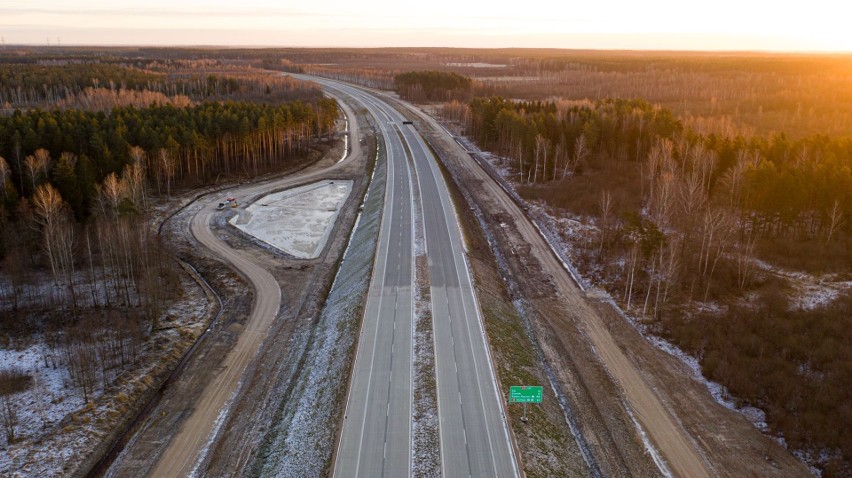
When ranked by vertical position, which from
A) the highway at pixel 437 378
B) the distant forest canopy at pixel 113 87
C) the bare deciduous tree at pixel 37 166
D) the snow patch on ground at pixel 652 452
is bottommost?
the snow patch on ground at pixel 652 452

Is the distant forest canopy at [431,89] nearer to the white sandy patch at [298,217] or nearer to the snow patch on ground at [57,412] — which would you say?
the white sandy patch at [298,217]

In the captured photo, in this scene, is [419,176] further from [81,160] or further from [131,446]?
[131,446]

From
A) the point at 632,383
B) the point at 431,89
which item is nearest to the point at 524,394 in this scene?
the point at 632,383

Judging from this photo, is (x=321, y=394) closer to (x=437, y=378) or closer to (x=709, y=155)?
(x=437, y=378)

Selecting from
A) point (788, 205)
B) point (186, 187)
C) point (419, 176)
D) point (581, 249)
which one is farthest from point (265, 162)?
point (788, 205)

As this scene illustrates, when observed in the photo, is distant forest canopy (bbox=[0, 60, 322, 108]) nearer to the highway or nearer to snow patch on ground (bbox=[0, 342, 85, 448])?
snow patch on ground (bbox=[0, 342, 85, 448])

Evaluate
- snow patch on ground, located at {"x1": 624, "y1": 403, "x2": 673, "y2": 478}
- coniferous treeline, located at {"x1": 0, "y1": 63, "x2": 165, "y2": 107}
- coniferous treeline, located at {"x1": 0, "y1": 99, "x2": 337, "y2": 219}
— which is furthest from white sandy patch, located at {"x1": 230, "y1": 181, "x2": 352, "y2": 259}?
coniferous treeline, located at {"x1": 0, "y1": 63, "x2": 165, "y2": 107}

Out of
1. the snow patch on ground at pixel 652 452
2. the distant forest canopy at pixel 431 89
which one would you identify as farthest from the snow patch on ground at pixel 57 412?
the distant forest canopy at pixel 431 89
